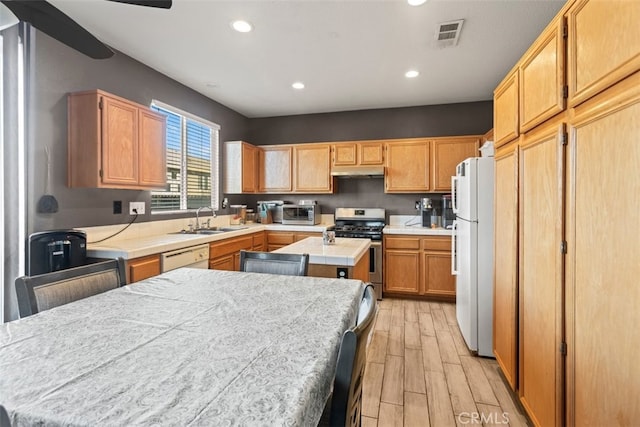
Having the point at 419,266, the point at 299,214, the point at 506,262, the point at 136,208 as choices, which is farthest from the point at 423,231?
the point at 136,208

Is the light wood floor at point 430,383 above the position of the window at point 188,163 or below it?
below

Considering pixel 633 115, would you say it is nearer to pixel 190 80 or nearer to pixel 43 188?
pixel 43 188

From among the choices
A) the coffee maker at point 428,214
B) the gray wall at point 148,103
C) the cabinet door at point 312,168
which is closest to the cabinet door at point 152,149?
the gray wall at point 148,103

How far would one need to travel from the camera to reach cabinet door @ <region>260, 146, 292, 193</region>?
4855 mm

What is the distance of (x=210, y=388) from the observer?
727 millimetres

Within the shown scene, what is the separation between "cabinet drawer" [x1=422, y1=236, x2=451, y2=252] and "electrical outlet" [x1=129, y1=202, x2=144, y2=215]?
3.26 meters

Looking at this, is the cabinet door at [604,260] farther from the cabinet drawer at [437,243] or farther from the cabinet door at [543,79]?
the cabinet drawer at [437,243]

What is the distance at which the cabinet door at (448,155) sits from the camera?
4.11 metres

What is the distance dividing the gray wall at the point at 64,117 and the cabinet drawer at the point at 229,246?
75 cm

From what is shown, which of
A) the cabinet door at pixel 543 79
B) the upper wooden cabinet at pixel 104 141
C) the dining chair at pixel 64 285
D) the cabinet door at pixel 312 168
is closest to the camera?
the dining chair at pixel 64 285

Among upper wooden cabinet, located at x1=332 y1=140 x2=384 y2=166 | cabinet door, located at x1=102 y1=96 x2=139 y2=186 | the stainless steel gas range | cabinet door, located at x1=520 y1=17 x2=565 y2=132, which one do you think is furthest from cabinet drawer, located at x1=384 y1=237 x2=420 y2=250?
cabinet door, located at x1=102 y1=96 x2=139 y2=186

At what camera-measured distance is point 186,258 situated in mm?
2895

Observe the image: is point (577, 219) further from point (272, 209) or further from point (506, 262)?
point (272, 209)

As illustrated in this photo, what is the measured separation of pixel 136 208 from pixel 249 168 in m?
1.91
